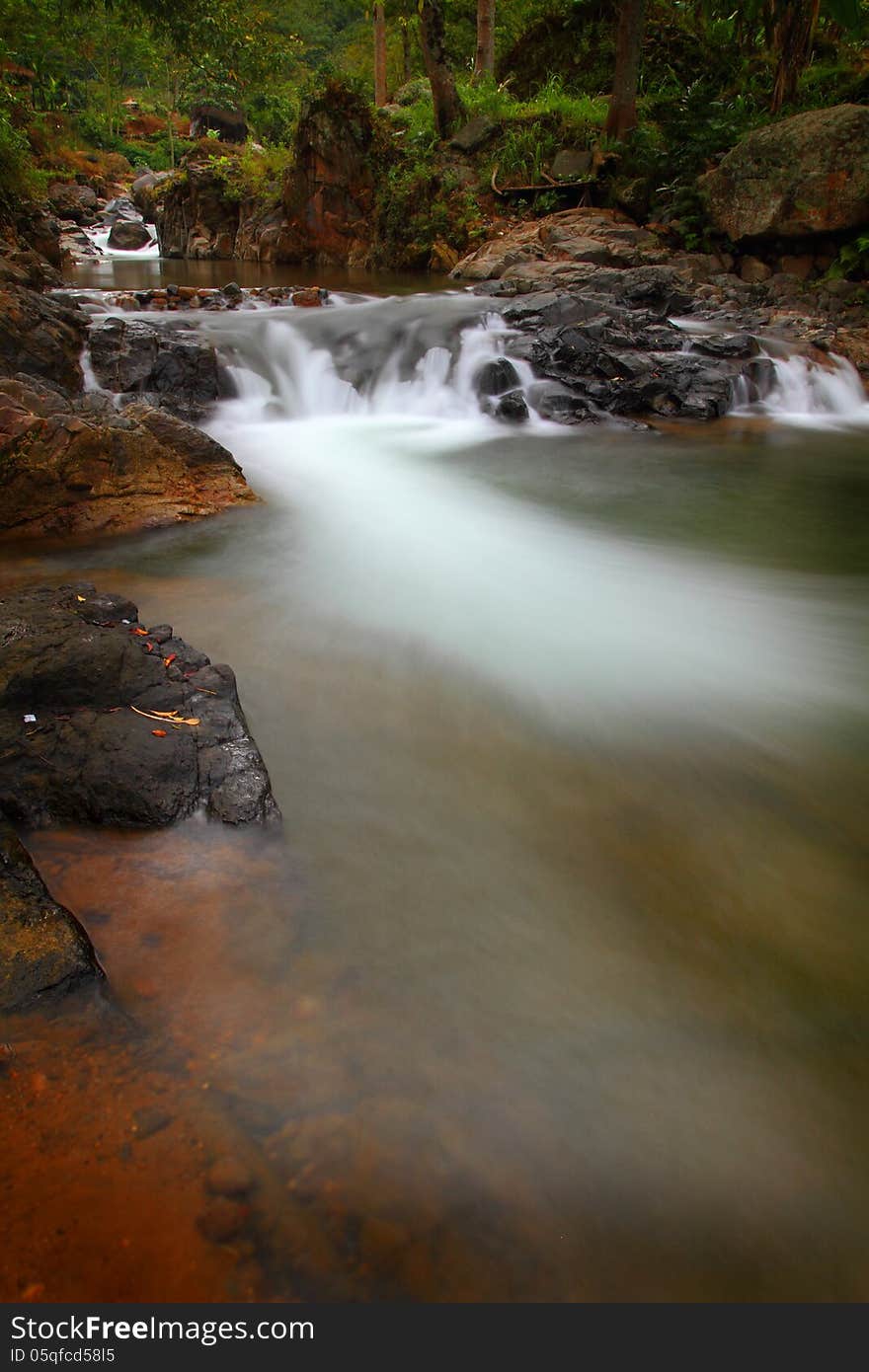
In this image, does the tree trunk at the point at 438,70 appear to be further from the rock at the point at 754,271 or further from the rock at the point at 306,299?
the rock at the point at 754,271

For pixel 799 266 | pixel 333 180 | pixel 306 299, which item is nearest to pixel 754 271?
pixel 799 266

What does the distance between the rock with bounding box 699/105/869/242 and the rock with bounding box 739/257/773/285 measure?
0.41 metres

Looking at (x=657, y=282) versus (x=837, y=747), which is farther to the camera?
(x=657, y=282)

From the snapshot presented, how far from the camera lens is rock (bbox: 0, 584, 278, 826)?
2.26 meters

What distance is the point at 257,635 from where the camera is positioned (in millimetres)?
3863

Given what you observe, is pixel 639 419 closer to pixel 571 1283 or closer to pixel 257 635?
pixel 257 635

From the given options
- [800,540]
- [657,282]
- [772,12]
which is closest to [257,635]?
[800,540]

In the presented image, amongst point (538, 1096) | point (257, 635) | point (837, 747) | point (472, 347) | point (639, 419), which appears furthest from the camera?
point (472, 347)

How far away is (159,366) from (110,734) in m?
6.40

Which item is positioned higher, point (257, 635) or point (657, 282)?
point (657, 282)

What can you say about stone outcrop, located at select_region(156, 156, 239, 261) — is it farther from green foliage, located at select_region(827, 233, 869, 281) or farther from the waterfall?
green foliage, located at select_region(827, 233, 869, 281)

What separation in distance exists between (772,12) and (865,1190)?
62.0 feet

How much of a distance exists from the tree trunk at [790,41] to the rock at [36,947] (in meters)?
18.1

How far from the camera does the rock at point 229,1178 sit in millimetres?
1365
